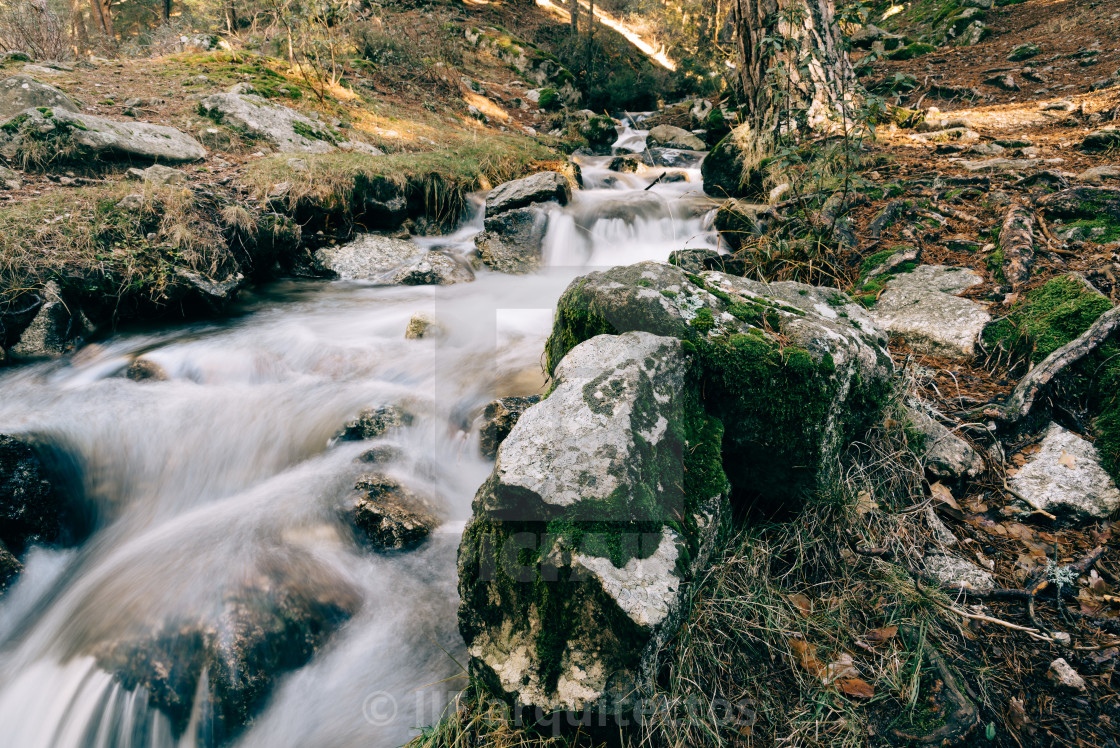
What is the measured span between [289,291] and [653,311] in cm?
527

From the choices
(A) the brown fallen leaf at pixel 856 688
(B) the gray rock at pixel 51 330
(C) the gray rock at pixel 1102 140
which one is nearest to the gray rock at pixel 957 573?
(A) the brown fallen leaf at pixel 856 688

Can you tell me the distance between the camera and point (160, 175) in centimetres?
596

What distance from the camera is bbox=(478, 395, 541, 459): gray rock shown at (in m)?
3.62

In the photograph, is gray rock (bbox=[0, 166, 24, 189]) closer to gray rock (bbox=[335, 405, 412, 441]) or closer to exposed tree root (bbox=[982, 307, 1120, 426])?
gray rock (bbox=[335, 405, 412, 441])

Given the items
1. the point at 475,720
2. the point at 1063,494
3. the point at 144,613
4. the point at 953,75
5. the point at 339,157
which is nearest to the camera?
the point at 475,720

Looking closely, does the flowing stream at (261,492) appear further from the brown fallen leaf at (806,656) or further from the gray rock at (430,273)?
the brown fallen leaf at (806,656)

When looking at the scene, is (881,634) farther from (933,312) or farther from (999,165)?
(999,165)

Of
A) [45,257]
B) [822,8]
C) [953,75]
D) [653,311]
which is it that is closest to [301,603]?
[653,311]

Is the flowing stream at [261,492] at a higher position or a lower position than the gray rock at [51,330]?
lower

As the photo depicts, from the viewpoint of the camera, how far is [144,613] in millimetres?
2723

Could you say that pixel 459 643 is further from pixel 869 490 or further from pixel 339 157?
pixel 339 157

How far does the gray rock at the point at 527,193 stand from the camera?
773 cm

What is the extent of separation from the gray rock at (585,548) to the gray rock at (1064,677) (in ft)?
4.23

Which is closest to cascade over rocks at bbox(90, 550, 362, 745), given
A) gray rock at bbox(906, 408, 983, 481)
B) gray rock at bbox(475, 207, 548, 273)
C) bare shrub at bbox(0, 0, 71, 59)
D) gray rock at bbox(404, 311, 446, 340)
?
gray rock at bbox(404, 311, 446, 340)
